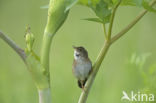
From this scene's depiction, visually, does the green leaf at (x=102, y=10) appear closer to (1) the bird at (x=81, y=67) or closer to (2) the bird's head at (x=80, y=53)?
(1) the bird at (x=81, y=67)

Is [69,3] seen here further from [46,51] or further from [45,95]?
[45,95]

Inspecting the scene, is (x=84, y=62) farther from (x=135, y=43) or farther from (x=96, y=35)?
(x=96, y=35)

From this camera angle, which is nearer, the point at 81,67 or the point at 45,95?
the point at 45,95

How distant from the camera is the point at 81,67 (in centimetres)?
160

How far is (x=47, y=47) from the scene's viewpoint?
1.32m

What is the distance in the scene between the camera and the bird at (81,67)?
1469 mm

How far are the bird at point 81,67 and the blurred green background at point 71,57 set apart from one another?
246 mm

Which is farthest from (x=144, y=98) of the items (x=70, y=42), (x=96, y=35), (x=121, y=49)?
(x=96, y=35)

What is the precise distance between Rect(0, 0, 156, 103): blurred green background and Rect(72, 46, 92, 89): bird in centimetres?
25

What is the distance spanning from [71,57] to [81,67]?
6.28ft

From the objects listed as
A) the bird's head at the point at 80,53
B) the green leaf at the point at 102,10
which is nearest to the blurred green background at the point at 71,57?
the bird's head at the point at 80,53

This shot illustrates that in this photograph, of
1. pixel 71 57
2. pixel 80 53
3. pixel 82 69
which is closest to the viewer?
pixel 82 69

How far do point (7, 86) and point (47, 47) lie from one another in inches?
65.3

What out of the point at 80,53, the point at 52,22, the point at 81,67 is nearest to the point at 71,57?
the point at 80,53
